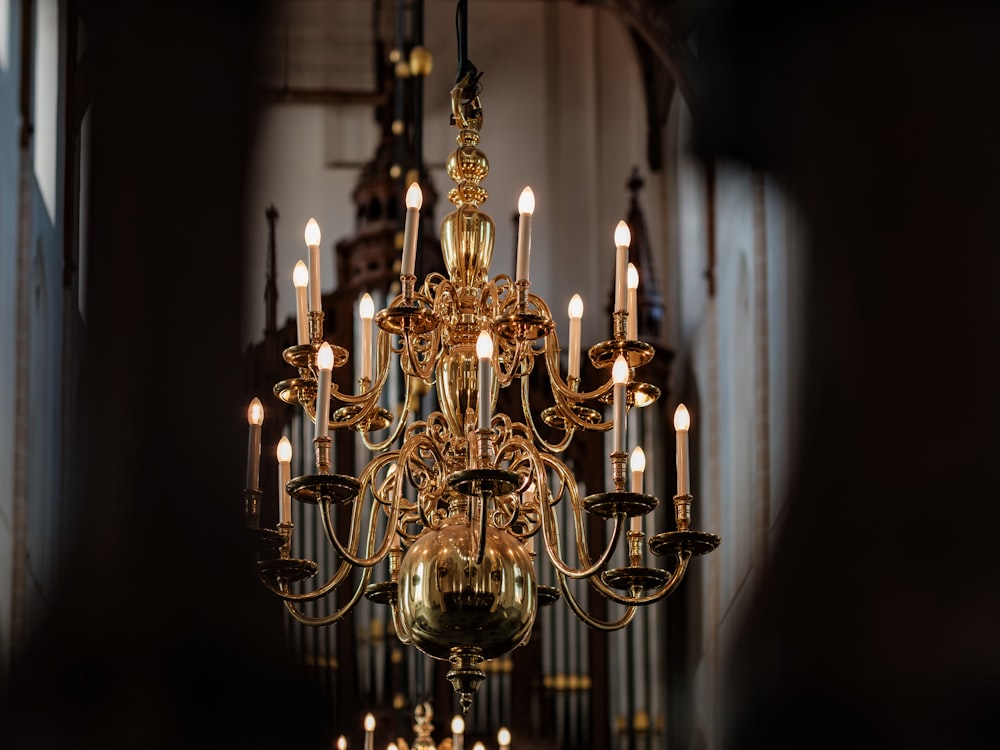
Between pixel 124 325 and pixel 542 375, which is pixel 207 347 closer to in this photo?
pixel 124 325

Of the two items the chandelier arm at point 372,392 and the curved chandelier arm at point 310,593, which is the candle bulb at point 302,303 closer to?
the chandelier arm at point 372,392

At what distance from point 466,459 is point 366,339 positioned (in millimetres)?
473

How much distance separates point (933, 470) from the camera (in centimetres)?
500

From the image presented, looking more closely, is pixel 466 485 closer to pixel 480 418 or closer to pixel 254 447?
pixel 480 418

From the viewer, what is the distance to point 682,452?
5227 mm

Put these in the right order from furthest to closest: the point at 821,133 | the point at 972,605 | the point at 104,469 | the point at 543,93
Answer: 1. the point at 543,93
2. the point at 821,133
3. the point at 972,605
4. the point at 104,469

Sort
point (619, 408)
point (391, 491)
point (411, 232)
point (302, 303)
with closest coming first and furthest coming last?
point (619, 408) < point (411, 232) < point (391, 491) < point (302, 303)

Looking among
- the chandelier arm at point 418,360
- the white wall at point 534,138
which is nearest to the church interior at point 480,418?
the chandelier arm at point 418,360

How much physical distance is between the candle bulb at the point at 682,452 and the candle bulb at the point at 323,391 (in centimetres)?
93

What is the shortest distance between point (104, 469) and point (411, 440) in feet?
3.14

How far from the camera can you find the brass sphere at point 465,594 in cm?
483

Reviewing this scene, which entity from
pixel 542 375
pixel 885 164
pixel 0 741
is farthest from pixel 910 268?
pixel 542 375

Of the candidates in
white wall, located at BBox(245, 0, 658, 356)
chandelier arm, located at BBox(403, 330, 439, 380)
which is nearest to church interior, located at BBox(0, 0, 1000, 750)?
chandelier arm, located at BBox(403, 330, 439, 380)

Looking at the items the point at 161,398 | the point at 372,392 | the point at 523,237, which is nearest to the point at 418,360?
the point at 372,392
